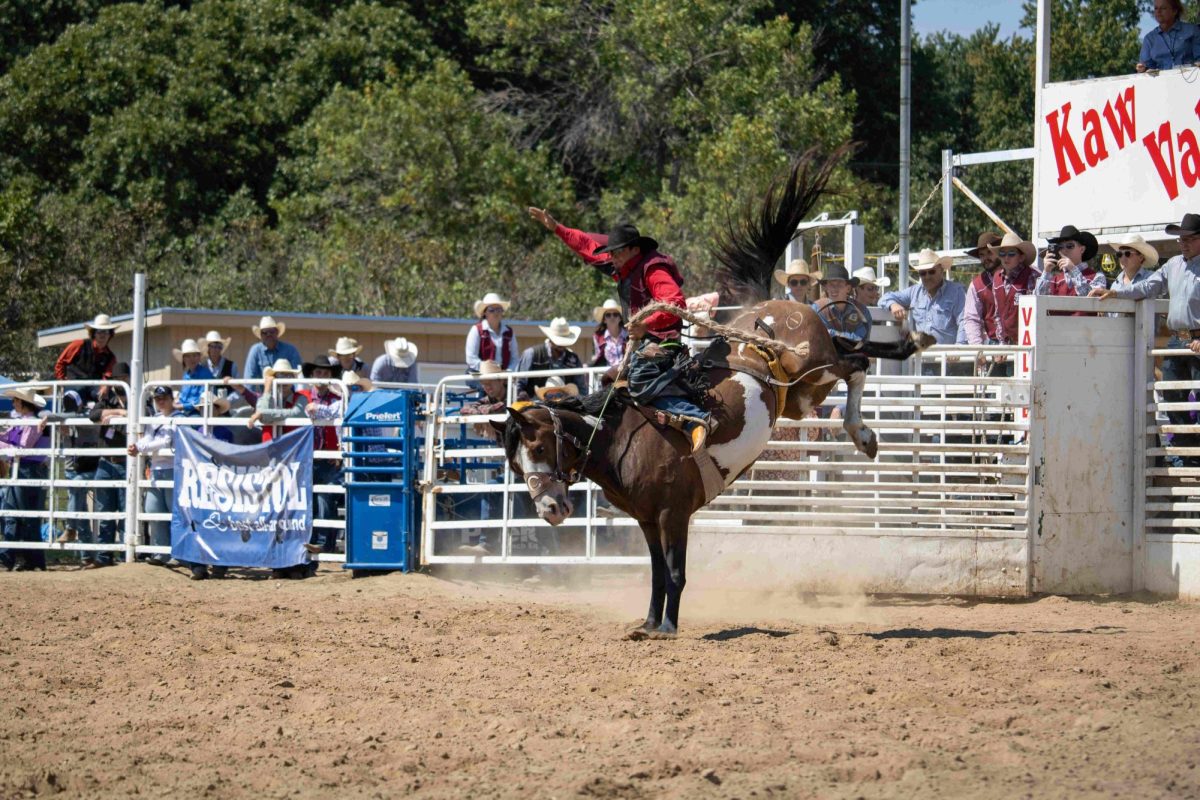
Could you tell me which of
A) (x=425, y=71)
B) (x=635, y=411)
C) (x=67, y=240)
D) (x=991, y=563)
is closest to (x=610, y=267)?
(x=635, y=411)

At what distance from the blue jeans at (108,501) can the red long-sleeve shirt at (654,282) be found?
6799mm

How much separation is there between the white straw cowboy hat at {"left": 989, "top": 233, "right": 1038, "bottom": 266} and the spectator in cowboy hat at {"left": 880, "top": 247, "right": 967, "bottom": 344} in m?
0.55

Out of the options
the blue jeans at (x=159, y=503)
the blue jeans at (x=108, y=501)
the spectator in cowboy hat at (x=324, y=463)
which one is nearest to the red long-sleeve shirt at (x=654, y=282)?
the spectator in cowboy hat at (x=324, y=463)

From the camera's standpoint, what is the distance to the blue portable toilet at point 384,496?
12.3m

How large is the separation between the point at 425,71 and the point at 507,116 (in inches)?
106

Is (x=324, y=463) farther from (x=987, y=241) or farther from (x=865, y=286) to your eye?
(x=987, y=241)

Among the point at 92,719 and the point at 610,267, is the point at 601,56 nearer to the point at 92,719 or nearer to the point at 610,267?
the point at 610,267

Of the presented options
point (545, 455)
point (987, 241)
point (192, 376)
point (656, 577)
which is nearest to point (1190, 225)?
point (987, 241)

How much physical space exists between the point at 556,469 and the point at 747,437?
4.07ft

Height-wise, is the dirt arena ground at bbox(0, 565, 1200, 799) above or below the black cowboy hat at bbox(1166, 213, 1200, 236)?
below

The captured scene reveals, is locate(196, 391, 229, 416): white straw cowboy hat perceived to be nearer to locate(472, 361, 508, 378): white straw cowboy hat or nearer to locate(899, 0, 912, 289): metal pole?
locate(472, 361, 508, 378): white straw cowboy hat

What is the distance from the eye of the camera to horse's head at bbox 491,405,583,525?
878 cm

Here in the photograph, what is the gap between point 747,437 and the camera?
916 cm

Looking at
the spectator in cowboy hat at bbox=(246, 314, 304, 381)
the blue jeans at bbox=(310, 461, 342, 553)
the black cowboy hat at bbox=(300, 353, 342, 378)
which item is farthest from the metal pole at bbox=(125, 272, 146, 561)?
the blue jeans at bbox=(310, 461, 342, 553)
